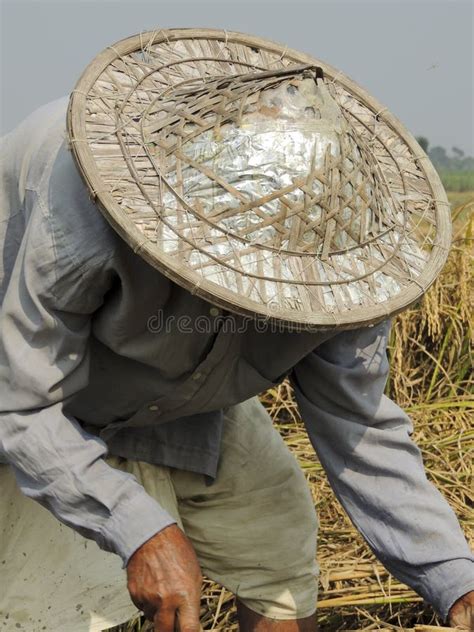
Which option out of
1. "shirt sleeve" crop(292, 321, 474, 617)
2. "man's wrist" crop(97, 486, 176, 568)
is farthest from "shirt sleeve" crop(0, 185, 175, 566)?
"shirt sleeve" crop(292, 321, 474, 617)

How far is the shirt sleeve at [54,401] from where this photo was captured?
162 cm

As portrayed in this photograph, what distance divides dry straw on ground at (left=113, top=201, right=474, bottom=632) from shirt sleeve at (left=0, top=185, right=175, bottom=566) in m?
0.96

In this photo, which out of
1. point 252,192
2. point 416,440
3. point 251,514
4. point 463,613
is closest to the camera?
point 252,192

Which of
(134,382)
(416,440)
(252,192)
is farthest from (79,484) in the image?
(416,440)

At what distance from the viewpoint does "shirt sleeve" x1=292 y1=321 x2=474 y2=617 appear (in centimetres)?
188

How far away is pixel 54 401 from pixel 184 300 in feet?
0.85

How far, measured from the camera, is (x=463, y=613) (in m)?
1.79

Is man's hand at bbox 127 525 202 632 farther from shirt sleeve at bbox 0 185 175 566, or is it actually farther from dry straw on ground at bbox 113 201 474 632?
dry straw on ground at bbox 113 201 474 632

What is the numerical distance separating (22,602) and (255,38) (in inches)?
44.6

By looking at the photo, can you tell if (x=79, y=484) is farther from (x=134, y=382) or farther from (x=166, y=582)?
(x=134, y=382)

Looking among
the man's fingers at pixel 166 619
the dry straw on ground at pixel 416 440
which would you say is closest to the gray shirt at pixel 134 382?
the man's fingers at pixel 166 619

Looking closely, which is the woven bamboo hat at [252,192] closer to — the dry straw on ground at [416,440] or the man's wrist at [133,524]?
the man's wrist at [133,524]

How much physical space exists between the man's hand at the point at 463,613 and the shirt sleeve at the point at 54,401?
20.3 inches

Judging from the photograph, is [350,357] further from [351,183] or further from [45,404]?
[45,404]
